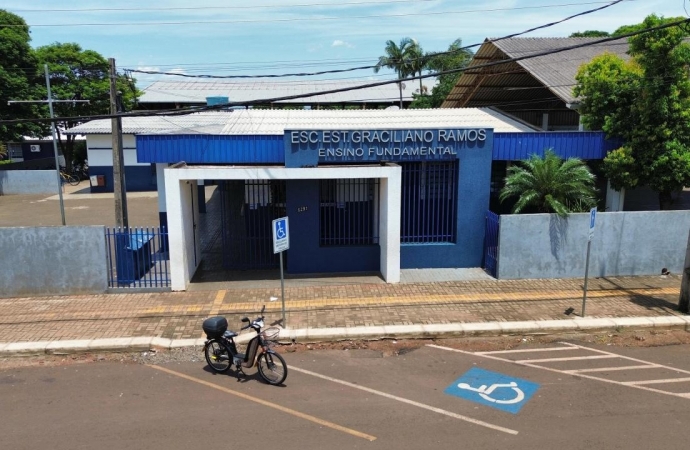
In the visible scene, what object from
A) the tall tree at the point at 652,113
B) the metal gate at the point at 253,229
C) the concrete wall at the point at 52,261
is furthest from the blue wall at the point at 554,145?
the concrete wall at the point at 52,261

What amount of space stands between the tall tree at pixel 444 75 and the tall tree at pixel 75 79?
22.1 m

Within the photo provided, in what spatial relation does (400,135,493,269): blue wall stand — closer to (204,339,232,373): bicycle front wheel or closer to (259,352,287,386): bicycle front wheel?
(259,352,287,386): bicycle front wheel

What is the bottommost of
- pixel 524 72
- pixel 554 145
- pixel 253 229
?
pixel 253 229

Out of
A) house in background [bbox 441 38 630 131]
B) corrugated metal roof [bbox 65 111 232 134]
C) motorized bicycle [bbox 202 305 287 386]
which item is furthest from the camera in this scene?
corrugated metal roof [bbox 65 111 232 134]

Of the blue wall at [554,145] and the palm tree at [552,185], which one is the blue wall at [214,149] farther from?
the palm tree at [552,185]

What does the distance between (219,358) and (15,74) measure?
31.4 meters

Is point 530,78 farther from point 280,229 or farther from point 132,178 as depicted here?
point 132,178

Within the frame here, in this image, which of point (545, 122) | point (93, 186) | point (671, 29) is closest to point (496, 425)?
point (671, 29)

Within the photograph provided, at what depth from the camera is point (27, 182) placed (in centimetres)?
3159

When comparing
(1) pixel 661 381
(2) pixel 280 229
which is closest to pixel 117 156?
(2) pixel 280 229

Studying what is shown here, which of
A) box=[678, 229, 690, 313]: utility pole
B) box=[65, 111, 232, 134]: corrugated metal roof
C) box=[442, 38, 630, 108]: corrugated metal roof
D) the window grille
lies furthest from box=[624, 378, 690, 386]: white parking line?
box=[65, 111, 232, 134]: corrugated metal roof

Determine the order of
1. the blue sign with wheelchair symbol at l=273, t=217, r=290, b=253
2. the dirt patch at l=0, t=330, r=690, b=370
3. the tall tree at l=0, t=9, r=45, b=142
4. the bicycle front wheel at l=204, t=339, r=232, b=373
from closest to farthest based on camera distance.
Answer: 1. the bicycle front wheel at l=204, t=339, r=232, b=373
2. the dirt patch at l=0, t=330, r=690, b=370
3. the blue sign with wheelchair symbol at l=273, t=217, r=290, b=253
4. the tall tree at l=0, t=9, r=45, b=142

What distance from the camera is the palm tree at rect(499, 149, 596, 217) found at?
40.7ft

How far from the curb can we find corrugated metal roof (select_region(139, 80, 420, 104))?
130 ft
